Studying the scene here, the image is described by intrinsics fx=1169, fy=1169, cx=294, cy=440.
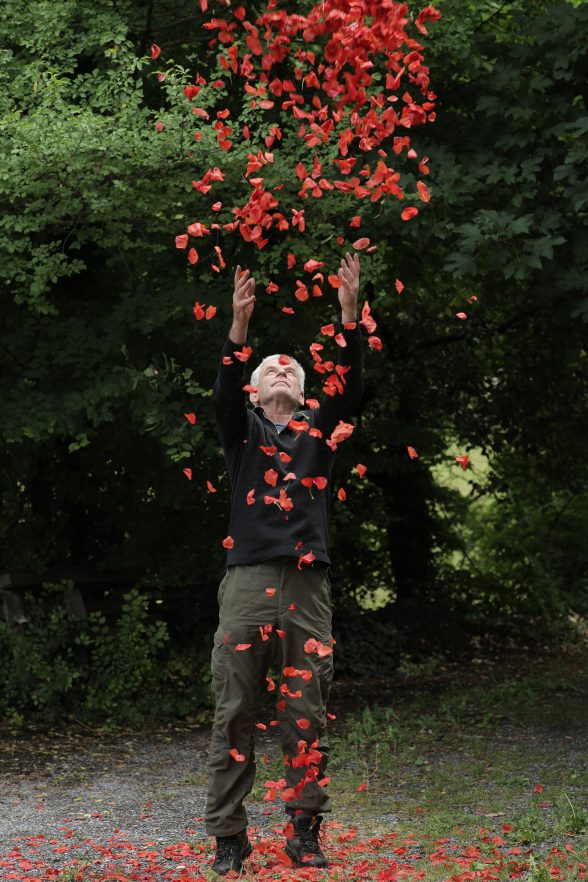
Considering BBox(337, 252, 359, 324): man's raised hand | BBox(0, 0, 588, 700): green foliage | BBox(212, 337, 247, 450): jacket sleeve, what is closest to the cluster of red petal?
BBox(0, 0, 588, 700): green foliage

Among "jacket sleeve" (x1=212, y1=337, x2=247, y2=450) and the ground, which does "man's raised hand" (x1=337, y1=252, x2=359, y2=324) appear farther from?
the ground

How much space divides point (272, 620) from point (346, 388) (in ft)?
2.97

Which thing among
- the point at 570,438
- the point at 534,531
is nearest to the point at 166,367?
the point at 570,438

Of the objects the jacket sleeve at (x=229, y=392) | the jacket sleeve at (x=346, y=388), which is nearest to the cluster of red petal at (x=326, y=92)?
the jacket sleeve at (x=346, y=388)

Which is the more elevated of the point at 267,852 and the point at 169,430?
the point at 169,430

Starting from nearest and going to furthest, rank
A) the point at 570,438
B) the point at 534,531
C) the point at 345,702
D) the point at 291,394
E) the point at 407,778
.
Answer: the point at 291,394
the point at 407,778
the point at 345,702
the point at 570,438
the point at 534,531

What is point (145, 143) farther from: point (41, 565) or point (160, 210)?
point (41, 565)

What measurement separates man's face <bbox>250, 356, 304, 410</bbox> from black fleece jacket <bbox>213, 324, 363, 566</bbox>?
0.08 m

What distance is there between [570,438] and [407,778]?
6086 mm

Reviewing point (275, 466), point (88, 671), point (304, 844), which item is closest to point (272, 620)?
point (275, 466)

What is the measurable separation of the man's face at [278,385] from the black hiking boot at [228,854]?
156 centimetres

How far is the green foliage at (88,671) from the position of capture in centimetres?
857

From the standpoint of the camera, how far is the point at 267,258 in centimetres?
791

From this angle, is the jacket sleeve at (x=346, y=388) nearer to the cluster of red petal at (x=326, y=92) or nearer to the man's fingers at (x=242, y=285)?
the man's fingers at (x=242, y=285)
